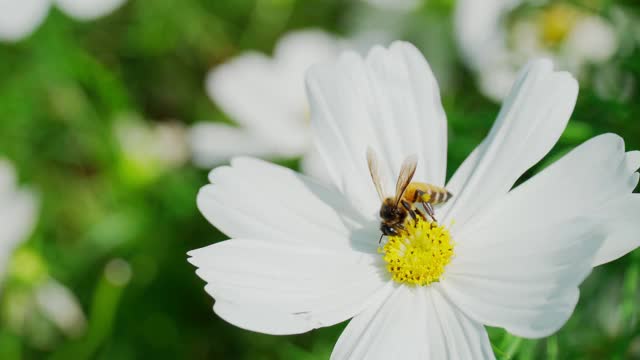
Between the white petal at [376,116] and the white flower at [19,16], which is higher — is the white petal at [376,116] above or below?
above

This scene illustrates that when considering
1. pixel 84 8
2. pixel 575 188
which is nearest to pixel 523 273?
pixel 575 188

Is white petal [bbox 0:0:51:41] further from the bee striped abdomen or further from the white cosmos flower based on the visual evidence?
the bee striped abdomen

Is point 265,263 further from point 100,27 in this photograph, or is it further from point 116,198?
point 100,27

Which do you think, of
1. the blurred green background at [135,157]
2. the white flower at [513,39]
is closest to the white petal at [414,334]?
the blurred green background at [135,157]

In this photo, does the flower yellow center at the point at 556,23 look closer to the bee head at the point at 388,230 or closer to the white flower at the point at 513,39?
the white flower at the point at 513,39

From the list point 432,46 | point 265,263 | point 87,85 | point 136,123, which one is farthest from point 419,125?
point 87,85

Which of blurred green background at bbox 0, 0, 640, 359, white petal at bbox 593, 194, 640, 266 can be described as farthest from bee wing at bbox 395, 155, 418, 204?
blurred green background at bbox 0, 0, 640, 359

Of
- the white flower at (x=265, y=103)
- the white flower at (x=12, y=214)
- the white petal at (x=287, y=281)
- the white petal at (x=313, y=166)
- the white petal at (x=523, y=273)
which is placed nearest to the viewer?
the white petal at (x=523, y=273)
